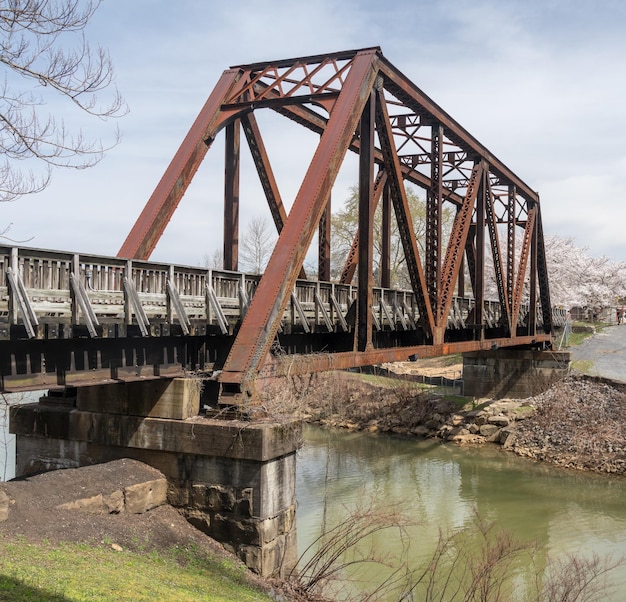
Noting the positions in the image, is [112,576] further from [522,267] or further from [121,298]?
[522,267]

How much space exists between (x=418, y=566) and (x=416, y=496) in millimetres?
6842

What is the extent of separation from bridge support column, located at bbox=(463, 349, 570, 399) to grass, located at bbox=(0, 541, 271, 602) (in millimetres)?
27057

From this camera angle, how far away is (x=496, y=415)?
30.3 m

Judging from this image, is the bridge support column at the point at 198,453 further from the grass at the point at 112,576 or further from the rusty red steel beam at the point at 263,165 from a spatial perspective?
the rusty red steel beam at the point at 263,165

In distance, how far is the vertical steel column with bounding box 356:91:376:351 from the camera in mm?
14344

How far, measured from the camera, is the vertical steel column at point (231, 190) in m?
16.1

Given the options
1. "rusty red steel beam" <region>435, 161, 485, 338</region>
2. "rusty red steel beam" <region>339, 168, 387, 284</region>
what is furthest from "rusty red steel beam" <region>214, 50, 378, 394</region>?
"rusty red steel beam" <region>435, 161, 485, 338</region>

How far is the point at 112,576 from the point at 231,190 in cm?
1044

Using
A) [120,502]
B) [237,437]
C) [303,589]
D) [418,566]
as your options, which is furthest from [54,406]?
[418,566]

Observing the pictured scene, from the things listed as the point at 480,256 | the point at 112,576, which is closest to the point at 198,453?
the point at 112,576

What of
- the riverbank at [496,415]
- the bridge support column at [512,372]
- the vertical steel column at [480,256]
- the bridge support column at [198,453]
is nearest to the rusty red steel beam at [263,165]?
the bridge support column at [198,453]

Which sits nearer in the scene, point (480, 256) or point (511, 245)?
point (480, 256)

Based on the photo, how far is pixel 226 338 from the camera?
1254 centimetres

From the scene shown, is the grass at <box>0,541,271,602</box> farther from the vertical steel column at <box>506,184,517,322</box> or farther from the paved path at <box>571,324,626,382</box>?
the paved path at <box>571,324,626,382</box>
